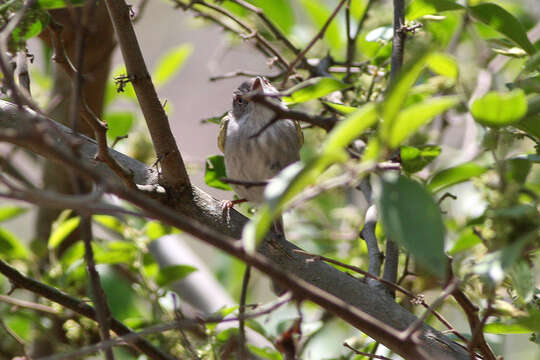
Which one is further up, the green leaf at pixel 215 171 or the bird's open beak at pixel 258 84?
the bird's open beak at pixel 258 84

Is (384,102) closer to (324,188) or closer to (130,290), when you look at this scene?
(324,188)

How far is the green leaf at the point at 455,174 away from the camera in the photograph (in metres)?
1.64

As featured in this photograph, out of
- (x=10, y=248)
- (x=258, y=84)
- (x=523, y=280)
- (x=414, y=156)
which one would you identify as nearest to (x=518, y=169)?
(x=414, y=156)

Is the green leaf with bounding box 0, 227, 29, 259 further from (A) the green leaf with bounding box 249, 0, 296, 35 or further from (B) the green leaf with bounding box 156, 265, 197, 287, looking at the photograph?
(A) the green leaf with bounding box 249, 0, 296, 35

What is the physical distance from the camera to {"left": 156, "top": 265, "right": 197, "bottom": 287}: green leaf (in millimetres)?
2393

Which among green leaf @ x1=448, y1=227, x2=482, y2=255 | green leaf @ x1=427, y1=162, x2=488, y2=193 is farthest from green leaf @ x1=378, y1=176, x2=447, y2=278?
green leaf @ x1=448, y1=227, x2=482, y2=255

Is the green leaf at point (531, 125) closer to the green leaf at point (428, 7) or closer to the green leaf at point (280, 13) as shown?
the green leaf at point (428, 7)

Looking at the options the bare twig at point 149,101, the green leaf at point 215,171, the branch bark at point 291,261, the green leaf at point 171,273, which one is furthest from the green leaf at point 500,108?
the green leaf at point 171,273

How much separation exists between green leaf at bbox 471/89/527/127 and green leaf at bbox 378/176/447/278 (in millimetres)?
330

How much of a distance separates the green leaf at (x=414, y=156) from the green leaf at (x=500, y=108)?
24.1 inches

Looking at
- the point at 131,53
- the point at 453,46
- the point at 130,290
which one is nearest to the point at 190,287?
the point at 130,290

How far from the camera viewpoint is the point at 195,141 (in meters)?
6.03

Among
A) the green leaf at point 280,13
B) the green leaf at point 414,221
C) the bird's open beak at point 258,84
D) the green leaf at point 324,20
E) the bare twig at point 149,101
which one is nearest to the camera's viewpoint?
the green leaf at point 414,221

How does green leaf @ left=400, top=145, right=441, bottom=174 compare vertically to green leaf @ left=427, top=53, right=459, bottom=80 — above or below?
below
